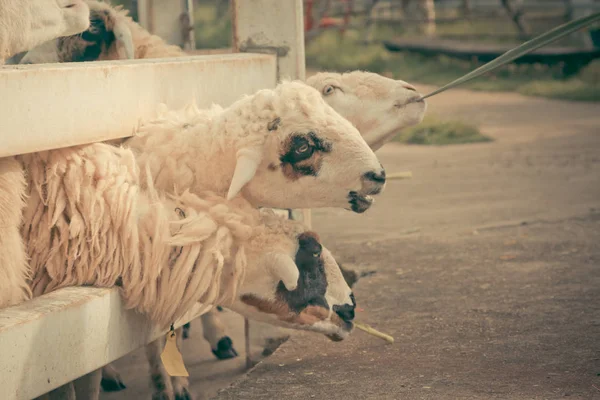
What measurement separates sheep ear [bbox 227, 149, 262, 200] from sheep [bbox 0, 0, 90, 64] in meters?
0.85

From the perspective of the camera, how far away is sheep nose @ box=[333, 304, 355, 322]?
332cm

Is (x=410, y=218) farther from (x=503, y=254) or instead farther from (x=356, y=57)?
(x=356, y=57)

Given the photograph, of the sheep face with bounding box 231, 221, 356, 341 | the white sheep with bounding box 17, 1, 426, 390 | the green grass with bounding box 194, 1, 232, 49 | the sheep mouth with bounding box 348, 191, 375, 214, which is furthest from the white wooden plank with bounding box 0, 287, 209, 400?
the green grass with bounding box 194, 1, 232, 49

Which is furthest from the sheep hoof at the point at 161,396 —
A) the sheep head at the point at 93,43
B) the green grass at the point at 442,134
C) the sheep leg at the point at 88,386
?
the green grass at the point at 442,134

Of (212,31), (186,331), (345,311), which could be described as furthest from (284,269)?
(212,31)

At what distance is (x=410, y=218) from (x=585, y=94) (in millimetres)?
6519

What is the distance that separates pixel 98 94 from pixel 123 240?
1.67 ft

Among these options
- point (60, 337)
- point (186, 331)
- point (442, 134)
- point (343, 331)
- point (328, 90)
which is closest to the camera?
point (60, 337)

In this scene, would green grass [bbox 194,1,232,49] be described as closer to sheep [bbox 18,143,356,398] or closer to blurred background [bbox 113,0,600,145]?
blurred background [bbox 113,0,600,145]

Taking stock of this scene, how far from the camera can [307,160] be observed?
125 inches

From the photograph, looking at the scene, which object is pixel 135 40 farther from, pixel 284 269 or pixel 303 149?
pixel 284 269

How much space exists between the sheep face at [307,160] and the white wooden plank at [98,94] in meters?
0.50

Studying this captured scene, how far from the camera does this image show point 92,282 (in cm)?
312

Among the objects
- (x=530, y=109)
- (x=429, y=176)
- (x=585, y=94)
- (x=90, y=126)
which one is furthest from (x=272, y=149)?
(x=585, y=94)
